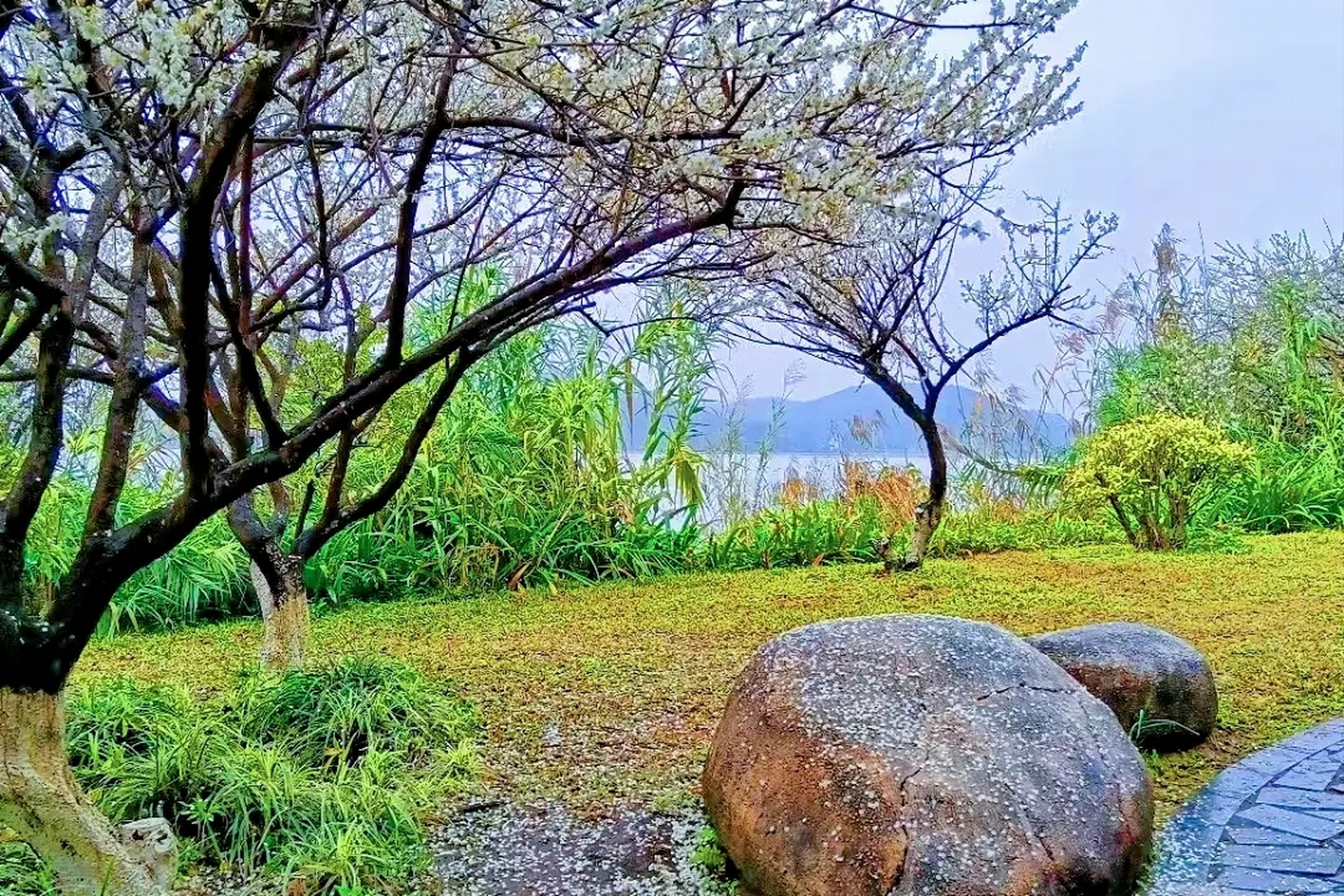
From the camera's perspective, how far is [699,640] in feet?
12.9

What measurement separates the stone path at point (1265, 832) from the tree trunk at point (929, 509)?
255 cm

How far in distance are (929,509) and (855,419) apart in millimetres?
2452

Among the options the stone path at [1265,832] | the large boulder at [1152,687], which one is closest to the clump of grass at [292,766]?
the stone path at [1265,832]

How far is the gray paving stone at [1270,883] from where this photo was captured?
1919 mm

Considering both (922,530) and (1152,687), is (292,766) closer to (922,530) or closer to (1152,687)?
(1152,687)

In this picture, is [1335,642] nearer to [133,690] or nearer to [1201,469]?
A: [1201,469]

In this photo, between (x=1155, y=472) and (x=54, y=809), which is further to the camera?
(x=1155, y=472)

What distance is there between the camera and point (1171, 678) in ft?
8.86

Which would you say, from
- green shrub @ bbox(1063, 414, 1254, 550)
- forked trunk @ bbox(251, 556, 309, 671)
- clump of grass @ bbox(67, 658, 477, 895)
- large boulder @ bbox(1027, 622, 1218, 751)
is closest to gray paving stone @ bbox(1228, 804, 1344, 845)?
large boulder @ bbox(1027, 622, 1218, 751)

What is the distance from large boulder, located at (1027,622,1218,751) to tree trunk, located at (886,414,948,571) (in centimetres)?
234

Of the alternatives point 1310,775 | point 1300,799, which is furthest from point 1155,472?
point 1300,799

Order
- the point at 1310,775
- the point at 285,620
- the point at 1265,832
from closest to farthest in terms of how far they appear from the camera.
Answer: the point at 1265,832 < the point at 1310,775 < the point at 285,620

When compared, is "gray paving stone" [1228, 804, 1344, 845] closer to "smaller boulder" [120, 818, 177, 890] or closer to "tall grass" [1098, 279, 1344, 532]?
"smaller boulder" [120, 818, 177, 890]

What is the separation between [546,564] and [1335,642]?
370 centimetres
